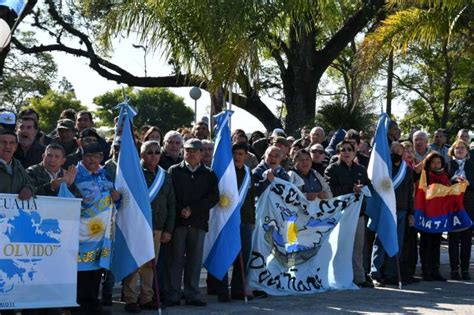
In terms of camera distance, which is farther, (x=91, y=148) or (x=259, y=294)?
(x=259, y=294)

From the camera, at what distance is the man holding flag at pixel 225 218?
33.3ft

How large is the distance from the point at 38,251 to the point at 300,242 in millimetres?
4025

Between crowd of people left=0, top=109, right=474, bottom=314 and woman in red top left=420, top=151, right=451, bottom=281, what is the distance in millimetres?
15

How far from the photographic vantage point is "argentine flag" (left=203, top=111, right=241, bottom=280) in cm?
1013

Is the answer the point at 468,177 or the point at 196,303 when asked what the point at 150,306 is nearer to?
the point at 196,303

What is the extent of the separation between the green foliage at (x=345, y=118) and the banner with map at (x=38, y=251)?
13.4m

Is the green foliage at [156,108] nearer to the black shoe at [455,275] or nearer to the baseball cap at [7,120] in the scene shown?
the black shoe at [455,275]

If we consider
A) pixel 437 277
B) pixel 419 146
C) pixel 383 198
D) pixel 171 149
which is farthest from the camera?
pixel 419 146

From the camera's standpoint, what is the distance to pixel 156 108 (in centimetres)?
8294

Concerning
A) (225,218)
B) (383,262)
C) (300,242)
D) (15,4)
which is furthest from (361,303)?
(15,4)

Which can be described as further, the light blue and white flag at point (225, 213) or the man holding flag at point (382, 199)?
the man holding flag at point (382, 199)

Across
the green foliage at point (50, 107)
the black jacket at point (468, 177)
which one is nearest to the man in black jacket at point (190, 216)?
the black jacket at point (468, 177)

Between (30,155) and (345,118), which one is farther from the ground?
(345,118)

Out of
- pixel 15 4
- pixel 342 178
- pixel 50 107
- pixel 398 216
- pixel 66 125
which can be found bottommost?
pixel 398 216
